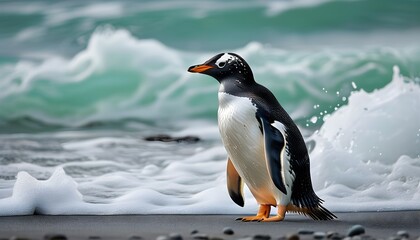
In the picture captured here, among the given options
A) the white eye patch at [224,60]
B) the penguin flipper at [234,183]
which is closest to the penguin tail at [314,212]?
→ the penguin flipper at [234,183]

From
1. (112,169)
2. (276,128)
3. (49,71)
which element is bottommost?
(276,128)

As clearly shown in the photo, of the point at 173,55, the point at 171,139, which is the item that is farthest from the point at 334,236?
the point at 173,55

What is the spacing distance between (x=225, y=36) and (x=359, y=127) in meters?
3.35

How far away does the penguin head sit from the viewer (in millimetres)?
4152

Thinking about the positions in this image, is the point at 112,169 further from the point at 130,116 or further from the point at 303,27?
the point at 303,27

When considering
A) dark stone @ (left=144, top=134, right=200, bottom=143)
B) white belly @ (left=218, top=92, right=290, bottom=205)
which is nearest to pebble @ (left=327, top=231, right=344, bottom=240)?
white belly @ (left=218, top=92, right=290, bottom=205)

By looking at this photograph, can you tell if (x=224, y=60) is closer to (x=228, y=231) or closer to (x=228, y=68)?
(x=228, y=68)

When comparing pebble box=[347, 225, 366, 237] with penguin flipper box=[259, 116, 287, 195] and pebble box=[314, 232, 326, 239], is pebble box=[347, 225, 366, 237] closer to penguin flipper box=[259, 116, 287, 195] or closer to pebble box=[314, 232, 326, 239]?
pebble box=[314, 232, 326, 239]

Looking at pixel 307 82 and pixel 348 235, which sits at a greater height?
pixel 307 82

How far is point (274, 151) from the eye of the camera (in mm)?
3941

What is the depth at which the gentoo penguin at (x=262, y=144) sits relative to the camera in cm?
397

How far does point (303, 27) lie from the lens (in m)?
9.45

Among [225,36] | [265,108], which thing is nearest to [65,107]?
[225,36]

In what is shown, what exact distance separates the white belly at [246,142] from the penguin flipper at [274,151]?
75 mm
